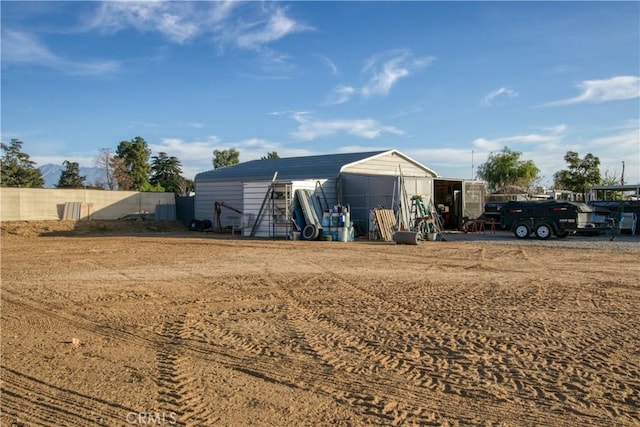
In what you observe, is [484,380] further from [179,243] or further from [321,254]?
[179,243]

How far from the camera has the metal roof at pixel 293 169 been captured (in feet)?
93.3

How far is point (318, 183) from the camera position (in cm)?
2592

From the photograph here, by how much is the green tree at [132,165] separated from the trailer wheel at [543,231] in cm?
4102

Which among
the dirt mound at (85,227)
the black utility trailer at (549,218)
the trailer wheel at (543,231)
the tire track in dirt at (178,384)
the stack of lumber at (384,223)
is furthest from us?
the dirt mound at (85,227)

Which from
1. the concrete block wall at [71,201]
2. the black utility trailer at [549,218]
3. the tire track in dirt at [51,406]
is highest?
the concrete block wall at [71,201]

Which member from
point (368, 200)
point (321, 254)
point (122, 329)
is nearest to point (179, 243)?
point (321, 254)

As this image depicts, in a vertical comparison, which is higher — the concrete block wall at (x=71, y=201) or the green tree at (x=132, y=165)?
the green tree at (x=132, y=165)

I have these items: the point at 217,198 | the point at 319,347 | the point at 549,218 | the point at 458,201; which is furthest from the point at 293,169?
the point at 319,347

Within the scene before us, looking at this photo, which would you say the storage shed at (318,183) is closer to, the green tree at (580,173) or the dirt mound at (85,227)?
the dirt mound at (85,227)

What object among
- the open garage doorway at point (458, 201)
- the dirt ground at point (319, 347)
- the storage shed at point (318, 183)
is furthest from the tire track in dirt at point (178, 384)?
the open garage doorway at point (458, 201)

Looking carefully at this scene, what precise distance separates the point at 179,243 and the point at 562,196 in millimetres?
28761

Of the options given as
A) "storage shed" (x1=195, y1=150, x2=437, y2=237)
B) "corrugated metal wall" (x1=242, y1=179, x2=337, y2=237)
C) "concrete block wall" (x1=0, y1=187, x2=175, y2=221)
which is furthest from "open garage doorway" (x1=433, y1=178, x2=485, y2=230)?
"concrete block wall" (x1=0, y1=187, x2=175, y2=221)

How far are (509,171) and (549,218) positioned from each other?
29.3 metres

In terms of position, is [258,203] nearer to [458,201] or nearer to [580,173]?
[458,201]
